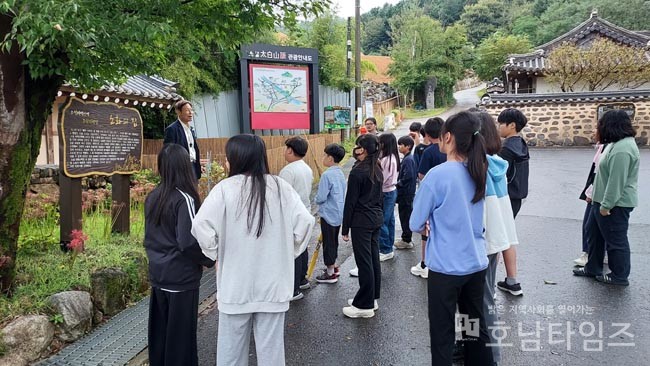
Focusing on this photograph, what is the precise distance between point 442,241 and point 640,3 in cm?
3979

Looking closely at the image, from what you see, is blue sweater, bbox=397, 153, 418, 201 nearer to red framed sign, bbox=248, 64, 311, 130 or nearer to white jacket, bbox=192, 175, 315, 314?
white jacket, bbox=192, 175, 315, 314

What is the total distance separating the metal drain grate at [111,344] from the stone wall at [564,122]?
57.5 ft

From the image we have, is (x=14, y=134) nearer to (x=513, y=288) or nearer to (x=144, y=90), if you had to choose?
(x=513, y=288)

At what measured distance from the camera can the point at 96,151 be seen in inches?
202

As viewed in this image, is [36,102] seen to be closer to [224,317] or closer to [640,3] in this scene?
[224,317]

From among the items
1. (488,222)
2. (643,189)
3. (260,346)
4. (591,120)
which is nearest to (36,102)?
(260,346)

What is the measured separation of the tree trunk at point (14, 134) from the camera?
3.51m

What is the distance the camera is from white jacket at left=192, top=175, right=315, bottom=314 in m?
2.42

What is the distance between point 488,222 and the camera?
10.7 ft

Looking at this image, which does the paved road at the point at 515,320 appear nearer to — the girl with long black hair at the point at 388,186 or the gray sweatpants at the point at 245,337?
the girl with long black hair at the point at 388,186

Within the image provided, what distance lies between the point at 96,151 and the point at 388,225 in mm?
3637

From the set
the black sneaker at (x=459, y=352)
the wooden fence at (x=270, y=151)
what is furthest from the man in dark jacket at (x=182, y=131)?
the wooden fence at (x=270, y=151)

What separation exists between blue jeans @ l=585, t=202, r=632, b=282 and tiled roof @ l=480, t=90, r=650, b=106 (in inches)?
607

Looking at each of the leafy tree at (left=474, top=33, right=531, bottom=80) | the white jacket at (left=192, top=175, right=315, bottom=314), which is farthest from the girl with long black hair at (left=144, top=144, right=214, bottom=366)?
the leafy tree at (left=474, top=33, right=531, bottom=80)
